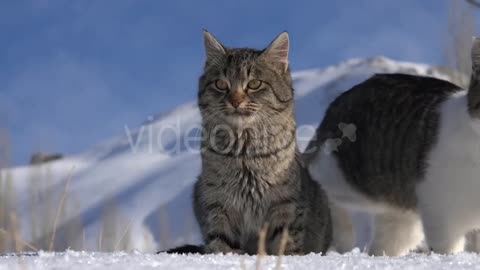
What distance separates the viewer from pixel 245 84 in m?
3.25

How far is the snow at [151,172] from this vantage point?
25.2 feet

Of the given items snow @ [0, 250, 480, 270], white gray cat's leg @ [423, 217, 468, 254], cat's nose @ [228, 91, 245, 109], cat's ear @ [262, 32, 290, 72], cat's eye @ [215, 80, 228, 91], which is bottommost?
white gray cat's leg @ [423, 217, 468, 254]

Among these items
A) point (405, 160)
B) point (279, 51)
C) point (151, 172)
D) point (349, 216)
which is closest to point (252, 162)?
point (279, 51)

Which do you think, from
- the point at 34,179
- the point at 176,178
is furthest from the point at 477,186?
the point at 176,178

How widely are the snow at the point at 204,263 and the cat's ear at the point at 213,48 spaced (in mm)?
1377

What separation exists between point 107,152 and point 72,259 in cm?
1141

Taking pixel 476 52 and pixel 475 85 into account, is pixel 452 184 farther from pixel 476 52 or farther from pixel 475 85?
pixel 476 52

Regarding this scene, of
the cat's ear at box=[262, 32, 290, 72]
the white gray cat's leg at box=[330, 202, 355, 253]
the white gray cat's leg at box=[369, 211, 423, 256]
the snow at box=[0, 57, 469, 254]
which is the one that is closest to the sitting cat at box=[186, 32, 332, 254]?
the cat's ear at box=[262, 32, 290, 72]

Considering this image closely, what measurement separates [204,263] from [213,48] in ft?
5.34

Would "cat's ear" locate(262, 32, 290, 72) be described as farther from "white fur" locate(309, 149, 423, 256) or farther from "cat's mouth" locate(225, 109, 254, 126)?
"white fur" locate(309, 149, 423, 256)

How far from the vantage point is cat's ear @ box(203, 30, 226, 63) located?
345 cm

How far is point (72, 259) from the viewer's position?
213 centimetres

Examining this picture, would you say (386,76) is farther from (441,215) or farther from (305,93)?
(305,93)

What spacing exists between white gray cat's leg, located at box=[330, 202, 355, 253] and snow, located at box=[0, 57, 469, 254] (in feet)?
5.98
